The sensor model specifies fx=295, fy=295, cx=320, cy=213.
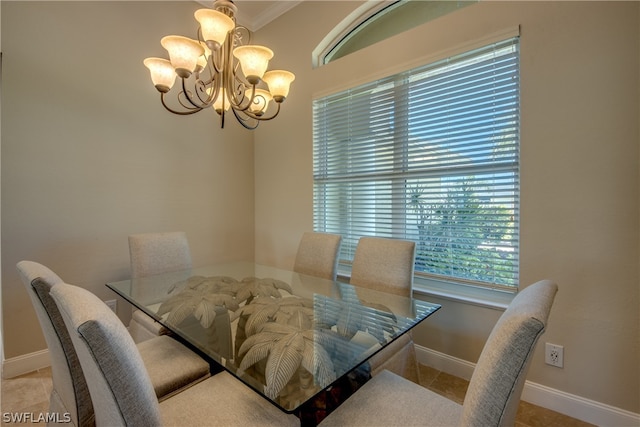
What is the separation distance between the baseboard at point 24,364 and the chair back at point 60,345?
1549mm

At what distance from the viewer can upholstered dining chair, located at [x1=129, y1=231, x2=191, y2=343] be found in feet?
6.80

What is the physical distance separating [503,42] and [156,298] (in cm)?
266

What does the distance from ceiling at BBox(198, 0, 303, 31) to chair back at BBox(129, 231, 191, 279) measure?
2.39 metres

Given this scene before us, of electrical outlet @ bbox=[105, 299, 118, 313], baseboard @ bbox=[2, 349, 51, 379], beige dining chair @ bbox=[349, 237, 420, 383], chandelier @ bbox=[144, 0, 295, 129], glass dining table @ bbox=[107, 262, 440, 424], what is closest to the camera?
glass dining table @ bbox=[107, 262, 440, 424]

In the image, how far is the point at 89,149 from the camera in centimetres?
238

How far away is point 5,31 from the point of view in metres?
2.03

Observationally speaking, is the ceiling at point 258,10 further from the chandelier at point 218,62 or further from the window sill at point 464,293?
the window sill at point 464,293

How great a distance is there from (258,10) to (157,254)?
8.96 feet

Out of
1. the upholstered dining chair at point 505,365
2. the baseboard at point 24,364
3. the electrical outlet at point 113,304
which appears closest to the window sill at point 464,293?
the upholstered dining chair at point 505,365

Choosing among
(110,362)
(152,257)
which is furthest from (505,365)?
(152,257)

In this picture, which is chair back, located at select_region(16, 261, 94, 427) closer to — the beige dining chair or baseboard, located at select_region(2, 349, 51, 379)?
the beige dining chair

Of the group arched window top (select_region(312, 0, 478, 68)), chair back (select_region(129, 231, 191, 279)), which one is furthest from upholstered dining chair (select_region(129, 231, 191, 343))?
arched window top (select_region(312, 0, 478, 68))

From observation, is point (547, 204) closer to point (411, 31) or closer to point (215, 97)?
point (411, 31)

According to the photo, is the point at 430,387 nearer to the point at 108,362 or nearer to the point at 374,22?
the point at 108,362
